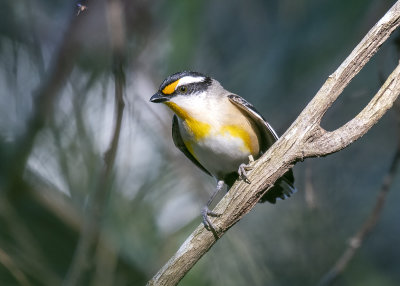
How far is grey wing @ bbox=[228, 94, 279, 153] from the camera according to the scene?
320cm

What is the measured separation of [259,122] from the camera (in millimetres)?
3295

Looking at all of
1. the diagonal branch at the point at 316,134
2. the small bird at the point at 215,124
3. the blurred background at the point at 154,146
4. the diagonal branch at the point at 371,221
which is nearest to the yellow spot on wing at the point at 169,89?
the small bird at the point at 215,124

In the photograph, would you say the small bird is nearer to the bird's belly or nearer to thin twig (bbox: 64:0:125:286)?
the bird's belly

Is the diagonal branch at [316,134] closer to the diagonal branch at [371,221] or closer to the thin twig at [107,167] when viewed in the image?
the thin twig at [107,167]

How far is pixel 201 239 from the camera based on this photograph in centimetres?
252

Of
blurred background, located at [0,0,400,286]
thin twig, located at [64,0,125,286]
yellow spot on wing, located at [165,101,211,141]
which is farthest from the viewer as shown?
blurred background, located at [0,0,400,286]

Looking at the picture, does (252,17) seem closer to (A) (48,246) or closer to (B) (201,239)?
(A) (48,246)

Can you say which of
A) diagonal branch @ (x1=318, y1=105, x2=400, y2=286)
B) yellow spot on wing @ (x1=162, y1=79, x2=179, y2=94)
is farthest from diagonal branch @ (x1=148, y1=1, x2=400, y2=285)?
diagonal branch @ (x1=318, y1=105, x2=400, y2=286)

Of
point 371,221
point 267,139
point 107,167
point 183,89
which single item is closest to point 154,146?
point 183,89

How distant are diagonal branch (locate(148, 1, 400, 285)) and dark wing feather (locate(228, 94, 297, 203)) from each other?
2.43 ft

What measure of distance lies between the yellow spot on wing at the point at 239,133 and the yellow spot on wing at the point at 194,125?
0.30ft

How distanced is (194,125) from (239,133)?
0.26 metres

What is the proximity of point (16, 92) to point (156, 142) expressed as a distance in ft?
3.28

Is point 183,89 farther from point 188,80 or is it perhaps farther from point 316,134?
point 316,134
